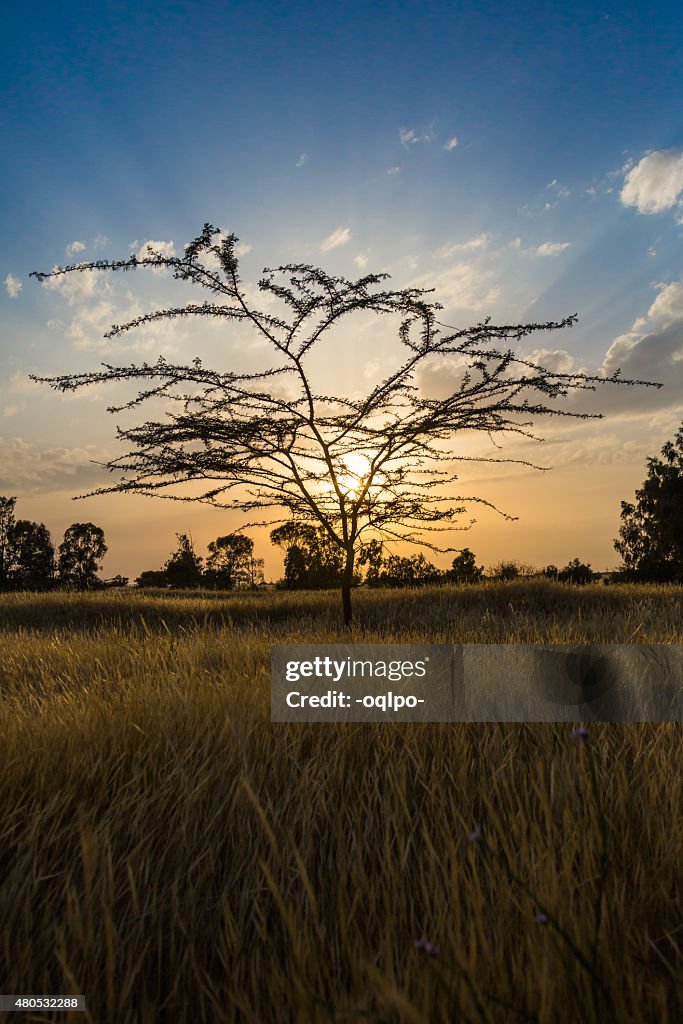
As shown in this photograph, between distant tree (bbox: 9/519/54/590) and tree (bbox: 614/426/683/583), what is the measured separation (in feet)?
113

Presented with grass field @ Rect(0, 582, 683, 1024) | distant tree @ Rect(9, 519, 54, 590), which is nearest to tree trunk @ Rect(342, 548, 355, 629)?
grass field @ Rect(0, 582, 683, 1024)

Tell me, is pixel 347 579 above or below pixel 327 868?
above

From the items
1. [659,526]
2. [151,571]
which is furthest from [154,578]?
[659,526]

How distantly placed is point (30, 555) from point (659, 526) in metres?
38.4

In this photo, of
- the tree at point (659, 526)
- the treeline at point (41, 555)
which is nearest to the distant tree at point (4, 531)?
the treeline at point (41, 555)

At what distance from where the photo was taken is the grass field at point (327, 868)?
4.22 feet

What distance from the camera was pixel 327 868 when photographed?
1972mm

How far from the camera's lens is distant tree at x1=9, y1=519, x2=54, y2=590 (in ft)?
133

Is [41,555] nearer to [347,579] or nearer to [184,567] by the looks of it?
[184,567]

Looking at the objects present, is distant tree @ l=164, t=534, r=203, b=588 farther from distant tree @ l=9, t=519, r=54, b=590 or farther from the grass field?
the grass field

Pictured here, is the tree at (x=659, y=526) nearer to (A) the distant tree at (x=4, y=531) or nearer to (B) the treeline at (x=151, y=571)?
(B) the treeline at (x=151, y=571)

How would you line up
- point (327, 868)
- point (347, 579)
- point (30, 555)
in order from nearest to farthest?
point (327, 868)
point (347, 579)
point (30, 555)

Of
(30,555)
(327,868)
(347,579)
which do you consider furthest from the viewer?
(30,555)

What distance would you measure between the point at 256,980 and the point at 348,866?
56cm
